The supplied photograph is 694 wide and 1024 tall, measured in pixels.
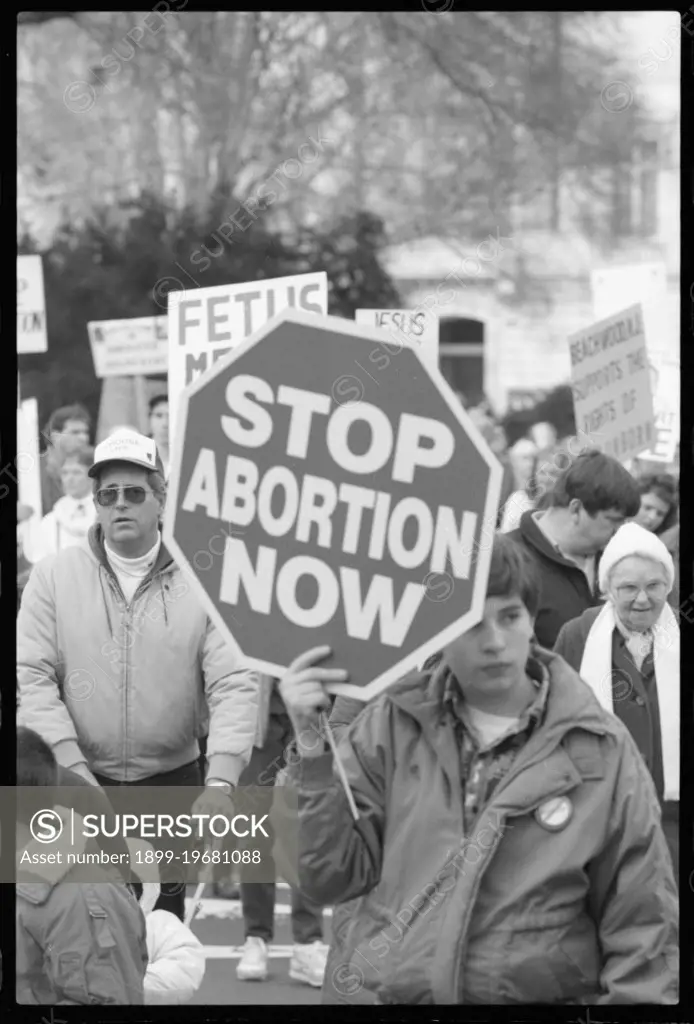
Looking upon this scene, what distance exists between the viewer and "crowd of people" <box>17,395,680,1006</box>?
11.9 ft

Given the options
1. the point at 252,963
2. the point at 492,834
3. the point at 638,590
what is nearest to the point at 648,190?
the point at 638,590

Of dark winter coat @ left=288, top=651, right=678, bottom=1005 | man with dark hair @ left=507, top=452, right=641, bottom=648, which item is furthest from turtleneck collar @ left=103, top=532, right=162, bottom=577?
dark winter coat @ left=288, top=651, right=678, bottom=1005

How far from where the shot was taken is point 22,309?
5312 millimetres

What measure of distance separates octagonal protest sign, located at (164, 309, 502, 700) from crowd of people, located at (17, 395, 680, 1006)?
7cm

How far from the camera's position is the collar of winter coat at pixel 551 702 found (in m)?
3.66

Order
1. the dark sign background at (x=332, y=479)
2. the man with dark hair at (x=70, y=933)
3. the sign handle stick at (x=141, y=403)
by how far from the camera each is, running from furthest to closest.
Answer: the sign handle stick at (x=141, y=403), the man with dark hair at (x=70, y=933), the dark sign background at (x=332, y=479)

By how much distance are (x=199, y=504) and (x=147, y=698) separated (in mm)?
1200

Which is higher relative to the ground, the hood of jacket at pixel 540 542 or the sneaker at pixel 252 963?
the hood of jacket at pixel 540 542

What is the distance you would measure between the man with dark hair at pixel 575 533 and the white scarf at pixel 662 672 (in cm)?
18

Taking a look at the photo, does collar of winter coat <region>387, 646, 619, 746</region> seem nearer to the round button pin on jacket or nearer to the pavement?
the round button pin on jacket

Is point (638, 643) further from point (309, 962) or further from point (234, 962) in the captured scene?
point (234, 962)

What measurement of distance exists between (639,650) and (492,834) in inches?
58.6

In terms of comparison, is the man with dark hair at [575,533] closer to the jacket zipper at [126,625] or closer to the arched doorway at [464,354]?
the jacket zipper at [126,625]

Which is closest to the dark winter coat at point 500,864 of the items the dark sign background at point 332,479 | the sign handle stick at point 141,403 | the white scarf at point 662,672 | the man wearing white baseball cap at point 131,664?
the dark sign background at point 332,479
